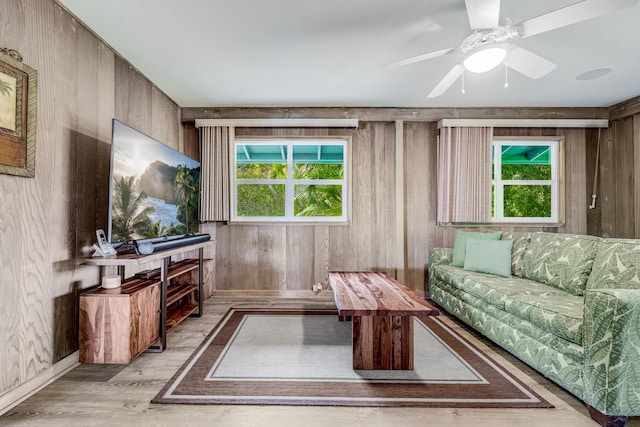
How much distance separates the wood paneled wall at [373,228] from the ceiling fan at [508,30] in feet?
5.26

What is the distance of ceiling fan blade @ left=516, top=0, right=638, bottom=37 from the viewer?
136 cm

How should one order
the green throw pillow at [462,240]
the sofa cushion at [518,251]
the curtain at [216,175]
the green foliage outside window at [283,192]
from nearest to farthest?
the sofa cushion at [518,251]
the green throw pillow at [462,240]
the curtain at [216,175]
the green foliage outside window at [283,192]

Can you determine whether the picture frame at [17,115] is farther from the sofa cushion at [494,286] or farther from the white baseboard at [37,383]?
the sofa cushion at [494,286]

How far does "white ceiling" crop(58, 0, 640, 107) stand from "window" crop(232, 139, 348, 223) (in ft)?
2.22

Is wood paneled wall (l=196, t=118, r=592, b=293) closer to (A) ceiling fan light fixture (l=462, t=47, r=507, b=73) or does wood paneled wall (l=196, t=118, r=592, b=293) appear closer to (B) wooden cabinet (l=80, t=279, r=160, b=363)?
(A) ceiling fan light fixture (l=462, t=47, r=507, b=73)

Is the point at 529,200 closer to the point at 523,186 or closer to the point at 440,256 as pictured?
the point at 523,186

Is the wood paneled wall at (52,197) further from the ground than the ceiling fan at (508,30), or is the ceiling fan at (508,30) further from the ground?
the ceiling fan at (508,30)

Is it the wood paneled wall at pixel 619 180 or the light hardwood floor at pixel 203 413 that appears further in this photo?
the wood paneled wall at pixel 619 180

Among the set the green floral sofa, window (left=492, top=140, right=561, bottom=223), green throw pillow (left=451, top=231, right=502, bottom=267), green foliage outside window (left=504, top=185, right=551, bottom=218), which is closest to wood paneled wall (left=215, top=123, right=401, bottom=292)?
green throw pillow (left=451, top=231, right=502, bottom=267)

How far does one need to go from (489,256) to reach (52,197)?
144 inches

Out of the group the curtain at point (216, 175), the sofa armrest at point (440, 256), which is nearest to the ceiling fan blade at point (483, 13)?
the sofa armrest at point (440, 256)

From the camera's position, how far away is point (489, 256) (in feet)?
9.83

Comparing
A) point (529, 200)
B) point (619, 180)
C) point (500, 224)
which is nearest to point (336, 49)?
point (500, 224)

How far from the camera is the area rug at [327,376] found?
5.60 feet
